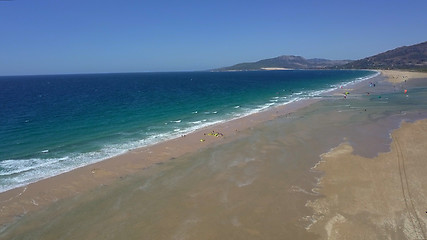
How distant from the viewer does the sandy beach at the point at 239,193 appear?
566 inches

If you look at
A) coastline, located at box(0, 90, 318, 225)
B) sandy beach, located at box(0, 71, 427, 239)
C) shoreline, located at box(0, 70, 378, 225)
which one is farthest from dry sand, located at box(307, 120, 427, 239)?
coastline, located at box(0, 90, 318, 225)

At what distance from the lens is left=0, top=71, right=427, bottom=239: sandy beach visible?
566 inches

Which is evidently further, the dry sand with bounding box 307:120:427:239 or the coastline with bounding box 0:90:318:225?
the coastline with bounding box 0:90:318:225

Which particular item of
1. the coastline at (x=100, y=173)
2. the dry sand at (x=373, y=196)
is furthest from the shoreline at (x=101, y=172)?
the dry sand at (x=373, y=196)

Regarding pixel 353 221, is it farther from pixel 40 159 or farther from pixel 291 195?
pixel 40 159

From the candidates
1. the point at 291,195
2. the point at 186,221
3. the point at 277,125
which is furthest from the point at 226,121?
the point at 186,221

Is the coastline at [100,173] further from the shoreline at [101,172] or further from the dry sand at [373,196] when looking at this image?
the dry sand at [373,196]

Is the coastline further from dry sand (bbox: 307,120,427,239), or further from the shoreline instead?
dry sand (bbox: 307,120,427,239)

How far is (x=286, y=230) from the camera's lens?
14023 mm

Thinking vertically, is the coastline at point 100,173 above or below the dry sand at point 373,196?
above

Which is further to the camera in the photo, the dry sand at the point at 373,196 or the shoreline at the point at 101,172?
the shoreline at the point at 101,172

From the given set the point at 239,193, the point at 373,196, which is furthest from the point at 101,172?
the point at 373,196

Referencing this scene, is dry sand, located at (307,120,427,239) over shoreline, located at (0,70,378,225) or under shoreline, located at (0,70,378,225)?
under

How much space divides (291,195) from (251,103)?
43843mm
